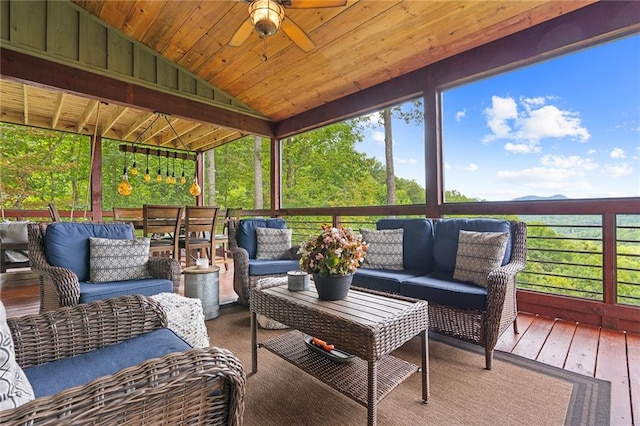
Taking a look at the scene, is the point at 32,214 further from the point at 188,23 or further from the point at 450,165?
the point at 450,165

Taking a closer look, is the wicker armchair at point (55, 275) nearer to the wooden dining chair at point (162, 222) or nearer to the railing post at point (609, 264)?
the wooden dining chair at point (162, 222)

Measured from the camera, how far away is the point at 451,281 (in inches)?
96.1

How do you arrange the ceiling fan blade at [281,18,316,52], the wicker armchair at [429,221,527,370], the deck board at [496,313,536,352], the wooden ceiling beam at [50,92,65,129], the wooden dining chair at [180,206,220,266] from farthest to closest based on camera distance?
1. the wooden ceiling beam at [50,92,65,129]
2. the wooden dining chair at [180,206,220,266]
3. the ceiling fan blade at [281,18,316,52]
4. the deck board at [496,313,536,352]
5. the wicker armchair at [429,221,527,370]

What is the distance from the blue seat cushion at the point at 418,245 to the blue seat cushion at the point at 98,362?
223cm

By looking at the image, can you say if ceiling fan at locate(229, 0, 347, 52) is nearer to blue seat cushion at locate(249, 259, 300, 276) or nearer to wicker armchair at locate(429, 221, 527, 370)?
blue seat cushion at locate(249, 259, 300, 276)

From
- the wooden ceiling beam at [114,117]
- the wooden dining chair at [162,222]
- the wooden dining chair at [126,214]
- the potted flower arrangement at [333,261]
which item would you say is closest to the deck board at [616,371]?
the potted flower arrangement at [333,261]

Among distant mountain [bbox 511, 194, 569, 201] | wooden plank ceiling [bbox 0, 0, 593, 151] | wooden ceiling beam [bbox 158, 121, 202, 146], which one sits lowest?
distant mountain [bbox 511, 194, 569, 201]

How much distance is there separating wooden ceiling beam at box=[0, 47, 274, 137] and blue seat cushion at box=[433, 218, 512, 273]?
3.77 meters

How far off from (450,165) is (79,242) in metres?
3.84

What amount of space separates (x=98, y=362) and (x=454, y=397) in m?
1.77

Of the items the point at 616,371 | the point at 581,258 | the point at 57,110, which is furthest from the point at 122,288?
the point at 57,110

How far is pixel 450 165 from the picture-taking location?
3.66m

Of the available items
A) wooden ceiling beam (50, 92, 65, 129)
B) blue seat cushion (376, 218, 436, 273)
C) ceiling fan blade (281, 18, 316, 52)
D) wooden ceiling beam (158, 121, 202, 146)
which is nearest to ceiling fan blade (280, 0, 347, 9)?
ceiling fan blade (281, 18, 316, 52)

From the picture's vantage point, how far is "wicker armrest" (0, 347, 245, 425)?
672mm
